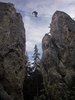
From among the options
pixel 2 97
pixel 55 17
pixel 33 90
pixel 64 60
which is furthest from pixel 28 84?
pixel 2 97

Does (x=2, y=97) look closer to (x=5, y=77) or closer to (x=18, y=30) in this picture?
(x=5, y=77)

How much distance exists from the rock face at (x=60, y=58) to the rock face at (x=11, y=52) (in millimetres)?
6178

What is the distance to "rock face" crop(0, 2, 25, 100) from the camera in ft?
132

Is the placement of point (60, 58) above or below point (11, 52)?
below

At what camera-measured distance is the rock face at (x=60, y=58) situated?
148ft

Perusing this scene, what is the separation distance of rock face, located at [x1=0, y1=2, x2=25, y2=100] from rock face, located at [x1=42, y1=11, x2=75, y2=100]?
6.18m

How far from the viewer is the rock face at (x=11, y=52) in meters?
40.2

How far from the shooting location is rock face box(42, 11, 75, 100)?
45.0 meters

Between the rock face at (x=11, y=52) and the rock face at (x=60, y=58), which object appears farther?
the rock face at (x=60, y=58)

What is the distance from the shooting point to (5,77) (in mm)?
40188

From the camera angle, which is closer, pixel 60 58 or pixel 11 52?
pixel 11 52

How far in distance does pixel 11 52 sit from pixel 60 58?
38.1ft

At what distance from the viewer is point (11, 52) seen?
42.4 meters

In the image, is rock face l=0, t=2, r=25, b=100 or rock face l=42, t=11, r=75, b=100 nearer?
→ rock face l=0, t=2, r=25, b=100
